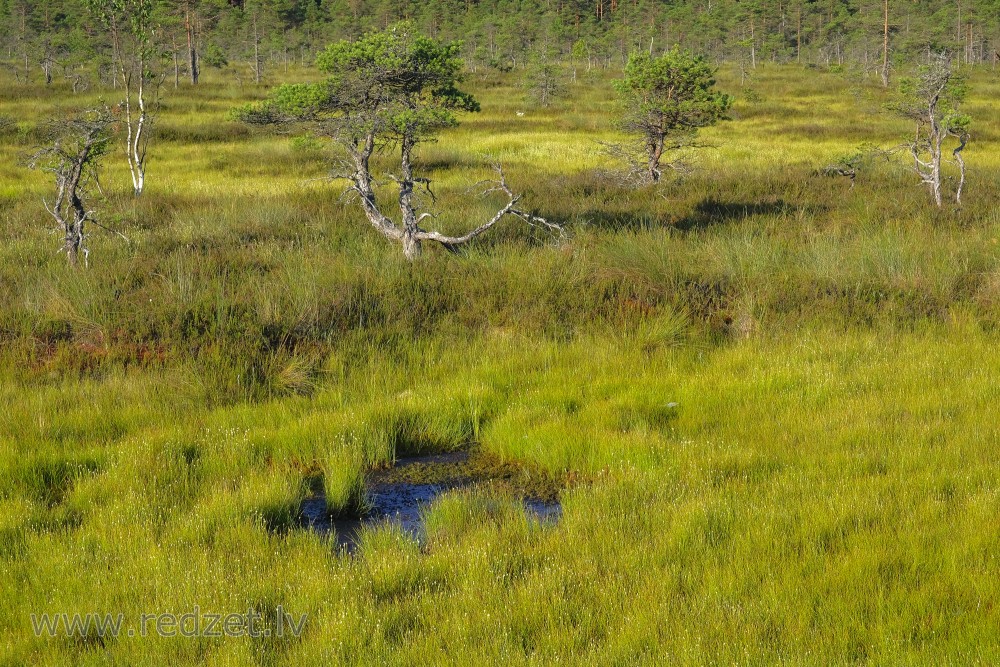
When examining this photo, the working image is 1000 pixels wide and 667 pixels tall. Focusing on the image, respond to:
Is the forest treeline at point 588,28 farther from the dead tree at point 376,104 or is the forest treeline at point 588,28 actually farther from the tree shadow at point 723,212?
the dead tree at point 376,104

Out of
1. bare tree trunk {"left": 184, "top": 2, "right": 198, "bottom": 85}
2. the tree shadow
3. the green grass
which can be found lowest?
the green grass

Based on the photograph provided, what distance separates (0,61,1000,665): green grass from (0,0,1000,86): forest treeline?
2278 inches

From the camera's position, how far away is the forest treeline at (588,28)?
7150cm

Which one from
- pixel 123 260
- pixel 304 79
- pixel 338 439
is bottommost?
pixel 338 439

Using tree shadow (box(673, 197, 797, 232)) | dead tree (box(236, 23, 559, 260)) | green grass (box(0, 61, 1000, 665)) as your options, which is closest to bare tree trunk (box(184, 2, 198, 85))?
green grass (box(0, 61, 1000, 665))

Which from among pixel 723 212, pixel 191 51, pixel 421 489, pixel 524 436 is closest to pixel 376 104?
pixel 723 212

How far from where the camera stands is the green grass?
348 centimetres

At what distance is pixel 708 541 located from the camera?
163 inches

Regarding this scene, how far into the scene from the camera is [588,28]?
8981 cm

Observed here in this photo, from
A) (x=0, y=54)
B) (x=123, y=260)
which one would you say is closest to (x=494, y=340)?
(x=123, y=260)

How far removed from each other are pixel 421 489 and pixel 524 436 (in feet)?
2.75

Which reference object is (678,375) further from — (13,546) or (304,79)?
(304,79)

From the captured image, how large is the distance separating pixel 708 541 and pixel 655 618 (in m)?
0.79

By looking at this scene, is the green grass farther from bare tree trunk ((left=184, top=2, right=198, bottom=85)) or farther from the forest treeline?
the forest treeline
